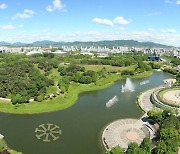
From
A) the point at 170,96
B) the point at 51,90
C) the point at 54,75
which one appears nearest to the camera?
the point at 170,96

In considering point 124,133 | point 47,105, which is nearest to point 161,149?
point 124,133

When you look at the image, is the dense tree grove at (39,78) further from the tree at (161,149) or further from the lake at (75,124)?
the tree at (161,149)

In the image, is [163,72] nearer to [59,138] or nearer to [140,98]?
[140,98]

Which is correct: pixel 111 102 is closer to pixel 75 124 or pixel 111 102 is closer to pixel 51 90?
pixel 75 124

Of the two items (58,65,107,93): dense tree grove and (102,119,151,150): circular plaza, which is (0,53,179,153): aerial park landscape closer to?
(102,119,151,150): circular plaza

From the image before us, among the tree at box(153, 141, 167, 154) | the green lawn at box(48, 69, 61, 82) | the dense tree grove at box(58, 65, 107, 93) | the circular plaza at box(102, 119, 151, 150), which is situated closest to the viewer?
the tree at box(153, 141, 167, 154)

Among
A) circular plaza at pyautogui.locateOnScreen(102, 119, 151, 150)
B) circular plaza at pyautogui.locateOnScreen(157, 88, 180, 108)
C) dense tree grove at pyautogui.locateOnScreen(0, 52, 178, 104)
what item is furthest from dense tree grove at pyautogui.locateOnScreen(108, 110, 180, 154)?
dense tree grove at pyautogui.locateOnScreen(0, 52, 178, 104)
